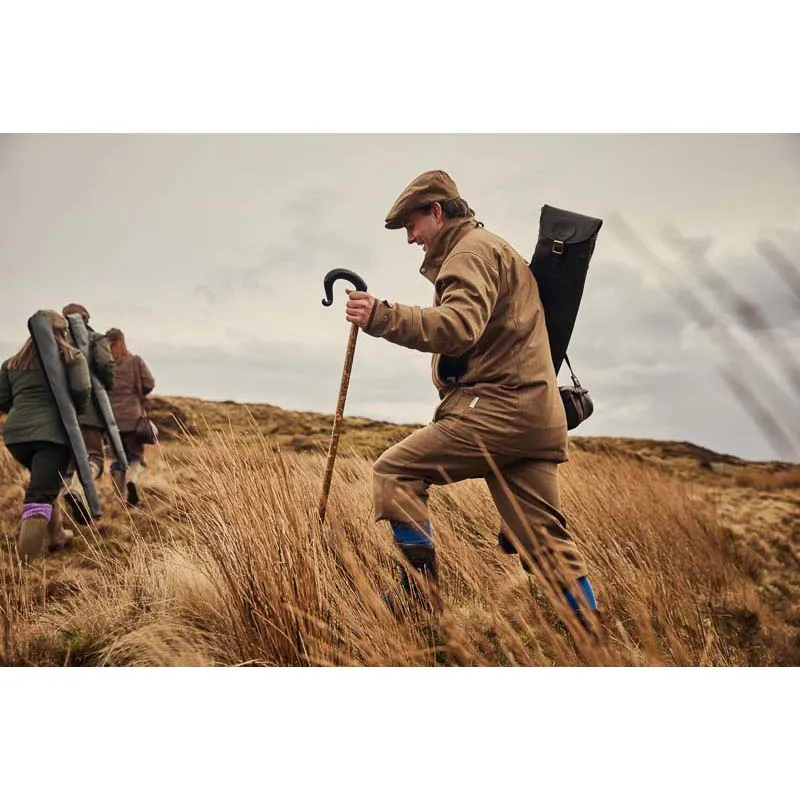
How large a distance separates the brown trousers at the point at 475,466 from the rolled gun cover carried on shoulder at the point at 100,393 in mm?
2109

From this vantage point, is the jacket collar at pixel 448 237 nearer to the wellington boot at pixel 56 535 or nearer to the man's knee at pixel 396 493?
the man's knee at pixel 396 493

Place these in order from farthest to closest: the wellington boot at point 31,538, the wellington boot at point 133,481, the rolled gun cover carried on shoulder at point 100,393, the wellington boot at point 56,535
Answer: the wellington boot at point 133,481 < the rolled gun cover carried on shoulder at point 100,393 < the wellington boot at point 56,535 < the wellington boot at point 31,538

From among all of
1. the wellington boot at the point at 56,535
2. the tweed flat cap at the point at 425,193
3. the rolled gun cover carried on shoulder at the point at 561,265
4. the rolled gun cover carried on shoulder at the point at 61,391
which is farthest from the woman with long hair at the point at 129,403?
the rolled gun cover carried on shoulder at the point at 561,265

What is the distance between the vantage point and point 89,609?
3.05 m

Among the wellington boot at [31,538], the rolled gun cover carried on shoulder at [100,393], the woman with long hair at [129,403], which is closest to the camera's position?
the wellington boot at [31,538]

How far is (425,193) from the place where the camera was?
286 cm

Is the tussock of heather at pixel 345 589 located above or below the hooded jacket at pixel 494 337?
below

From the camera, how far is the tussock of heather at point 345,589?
8.77 ft

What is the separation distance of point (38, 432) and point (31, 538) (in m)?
0.54

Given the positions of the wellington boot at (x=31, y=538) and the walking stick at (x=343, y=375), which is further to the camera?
the wellington boot at (x=31, y=538)

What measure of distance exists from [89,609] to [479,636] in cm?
156

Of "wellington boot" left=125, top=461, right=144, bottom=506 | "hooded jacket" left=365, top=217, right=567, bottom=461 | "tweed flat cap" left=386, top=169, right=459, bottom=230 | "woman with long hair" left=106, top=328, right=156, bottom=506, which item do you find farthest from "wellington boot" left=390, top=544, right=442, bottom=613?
"wellington boot" left=125, top=461, right=144, bottom=506

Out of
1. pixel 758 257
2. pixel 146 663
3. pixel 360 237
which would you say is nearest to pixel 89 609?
pixel 146 663

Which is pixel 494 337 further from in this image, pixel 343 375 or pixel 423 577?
pixel 423 577
